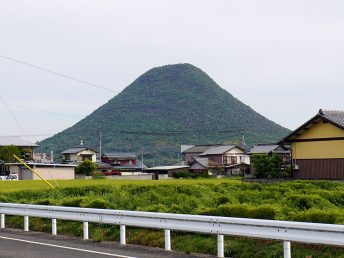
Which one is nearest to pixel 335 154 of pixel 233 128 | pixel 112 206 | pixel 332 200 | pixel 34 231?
pixel 332 200

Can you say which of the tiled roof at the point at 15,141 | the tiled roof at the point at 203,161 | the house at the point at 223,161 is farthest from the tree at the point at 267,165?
the tiled roof at the point at 15,141

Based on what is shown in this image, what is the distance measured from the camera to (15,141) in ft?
384

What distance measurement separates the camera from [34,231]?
16391 mm

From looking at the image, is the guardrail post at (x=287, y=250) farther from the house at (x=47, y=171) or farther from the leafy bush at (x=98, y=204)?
the house at (x=47, y=171)

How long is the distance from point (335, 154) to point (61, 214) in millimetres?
23873

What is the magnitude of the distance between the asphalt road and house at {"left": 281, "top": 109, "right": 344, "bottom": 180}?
24080 millimetres

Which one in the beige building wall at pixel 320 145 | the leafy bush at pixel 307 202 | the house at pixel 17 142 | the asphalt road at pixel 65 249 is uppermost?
the house at pixel 17 142

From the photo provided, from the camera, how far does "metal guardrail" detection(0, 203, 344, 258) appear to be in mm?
9234

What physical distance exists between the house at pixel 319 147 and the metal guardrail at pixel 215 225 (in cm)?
2339

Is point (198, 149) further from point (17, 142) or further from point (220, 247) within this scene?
point (220, 247)

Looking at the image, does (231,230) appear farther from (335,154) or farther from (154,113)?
(154,113)

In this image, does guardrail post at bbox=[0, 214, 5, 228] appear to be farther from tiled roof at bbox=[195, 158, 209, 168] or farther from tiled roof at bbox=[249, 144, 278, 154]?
tiled roof at bbox=[195, 158, 209, 168]

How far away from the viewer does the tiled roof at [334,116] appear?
34669mm

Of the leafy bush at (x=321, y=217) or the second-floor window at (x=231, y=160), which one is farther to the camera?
the second-floor window at (x=231, y=160)
